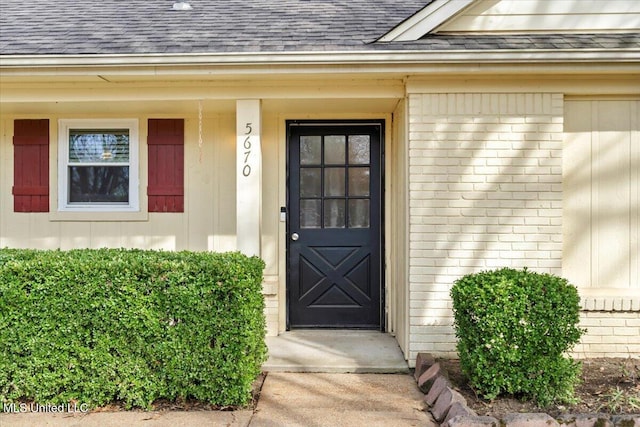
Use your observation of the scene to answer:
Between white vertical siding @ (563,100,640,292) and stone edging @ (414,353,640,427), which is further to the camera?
white vertical siding @ (563,100,640,292)

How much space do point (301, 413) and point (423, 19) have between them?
11.4 ft

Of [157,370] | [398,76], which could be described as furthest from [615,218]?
[157,370]

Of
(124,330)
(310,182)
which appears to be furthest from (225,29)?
(124,330)

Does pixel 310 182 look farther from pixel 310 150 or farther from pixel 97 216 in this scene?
pixel 97 216

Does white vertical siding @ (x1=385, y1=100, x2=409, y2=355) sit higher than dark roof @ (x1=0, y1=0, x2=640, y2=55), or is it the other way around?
dark roof @ (x1=0, y1=0, x2=640, y2=55)

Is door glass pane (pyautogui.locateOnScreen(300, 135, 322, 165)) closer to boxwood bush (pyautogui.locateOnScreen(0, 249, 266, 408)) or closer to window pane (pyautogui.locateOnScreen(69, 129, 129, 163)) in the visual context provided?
window pane (pyautogui.locateOnScreen(69, 129, 129, 163))

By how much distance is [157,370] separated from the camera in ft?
11.5

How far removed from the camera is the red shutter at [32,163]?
526 centimetres

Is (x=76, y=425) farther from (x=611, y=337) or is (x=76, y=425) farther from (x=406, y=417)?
(x=611, y=337)

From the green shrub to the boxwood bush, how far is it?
1.70 m

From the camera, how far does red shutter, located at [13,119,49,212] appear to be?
526 centimetres

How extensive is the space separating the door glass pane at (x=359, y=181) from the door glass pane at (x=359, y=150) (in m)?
0.09

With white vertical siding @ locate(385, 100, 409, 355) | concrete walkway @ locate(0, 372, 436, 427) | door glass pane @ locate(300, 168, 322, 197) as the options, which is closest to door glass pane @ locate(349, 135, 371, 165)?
white vertical siding @ locate(385, 100, 409, 355)

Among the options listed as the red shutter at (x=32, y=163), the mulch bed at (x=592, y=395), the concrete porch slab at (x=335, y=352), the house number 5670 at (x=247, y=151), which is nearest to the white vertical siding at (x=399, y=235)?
the concrete porch slab at (x=335, y=352)
